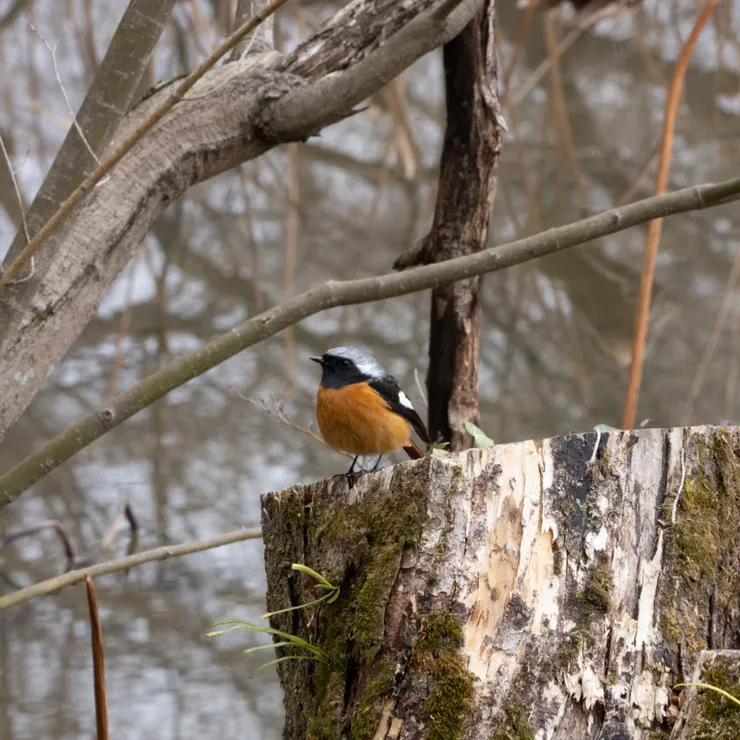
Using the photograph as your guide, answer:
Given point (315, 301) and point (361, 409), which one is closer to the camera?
point (315, 301)

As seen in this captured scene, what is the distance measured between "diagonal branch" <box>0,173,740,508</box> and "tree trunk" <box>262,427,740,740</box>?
0.71m

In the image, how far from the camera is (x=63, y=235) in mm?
2471

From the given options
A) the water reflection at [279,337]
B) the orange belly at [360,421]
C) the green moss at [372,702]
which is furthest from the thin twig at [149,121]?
the water reflection at [279,337]

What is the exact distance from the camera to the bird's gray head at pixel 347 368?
3043mm

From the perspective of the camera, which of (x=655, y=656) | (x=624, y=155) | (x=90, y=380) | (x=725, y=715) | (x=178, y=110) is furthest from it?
(x=624, y=155)

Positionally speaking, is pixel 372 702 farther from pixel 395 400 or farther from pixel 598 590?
pixel 395 400

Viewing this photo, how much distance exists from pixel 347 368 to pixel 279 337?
10.8 feet

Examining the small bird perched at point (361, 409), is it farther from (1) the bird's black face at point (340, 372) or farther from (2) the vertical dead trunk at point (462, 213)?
(2) the vertical dead trunk at point (462, 213)

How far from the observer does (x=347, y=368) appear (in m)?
3.08

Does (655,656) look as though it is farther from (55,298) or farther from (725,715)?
(55,298)

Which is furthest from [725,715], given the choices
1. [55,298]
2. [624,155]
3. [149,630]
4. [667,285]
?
[624,155]

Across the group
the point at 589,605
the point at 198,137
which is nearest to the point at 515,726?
the point at 589,605

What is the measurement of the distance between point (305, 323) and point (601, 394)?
1.90 metres

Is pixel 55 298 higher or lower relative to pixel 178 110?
lower
